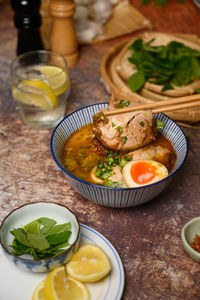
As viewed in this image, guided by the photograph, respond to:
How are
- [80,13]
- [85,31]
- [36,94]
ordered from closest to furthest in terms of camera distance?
[36,94], [80,13], [85,31]

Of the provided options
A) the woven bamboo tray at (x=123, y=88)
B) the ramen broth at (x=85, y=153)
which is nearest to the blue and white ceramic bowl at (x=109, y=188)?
the ramen broth at (x=85, y=153)

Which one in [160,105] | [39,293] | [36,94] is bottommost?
[39,293]

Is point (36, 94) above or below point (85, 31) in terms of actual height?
above

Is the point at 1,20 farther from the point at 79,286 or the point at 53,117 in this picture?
the point at 79,286

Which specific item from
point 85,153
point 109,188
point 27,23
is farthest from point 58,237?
point 27,23

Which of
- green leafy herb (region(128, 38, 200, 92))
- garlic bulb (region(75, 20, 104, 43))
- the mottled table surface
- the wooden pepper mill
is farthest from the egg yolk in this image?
garlic bulb (region(75, 20, 104, 43))

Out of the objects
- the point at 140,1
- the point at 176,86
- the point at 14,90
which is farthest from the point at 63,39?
the point at 140,1

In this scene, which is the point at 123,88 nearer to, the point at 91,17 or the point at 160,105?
the point at 160,105
